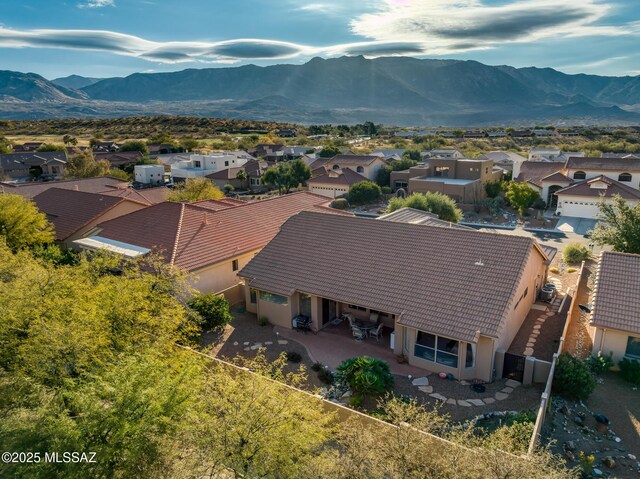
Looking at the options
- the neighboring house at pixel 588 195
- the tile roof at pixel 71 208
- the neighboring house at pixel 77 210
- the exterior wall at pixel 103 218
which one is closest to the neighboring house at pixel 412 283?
the exterior wall at pixel 103 218

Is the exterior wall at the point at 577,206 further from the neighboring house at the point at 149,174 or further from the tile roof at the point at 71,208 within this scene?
the neighboring house at the point at 149,174

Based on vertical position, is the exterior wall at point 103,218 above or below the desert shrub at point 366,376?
above

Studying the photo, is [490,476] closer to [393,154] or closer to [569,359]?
[569,359]

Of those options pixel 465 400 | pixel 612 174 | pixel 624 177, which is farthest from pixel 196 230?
pixel 624 177

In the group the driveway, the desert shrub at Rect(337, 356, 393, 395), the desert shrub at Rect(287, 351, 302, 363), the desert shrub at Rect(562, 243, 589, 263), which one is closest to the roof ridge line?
the desert shrub at Rect(287, 351, 302, 363)

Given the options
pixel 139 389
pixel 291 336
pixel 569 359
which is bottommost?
pixel 291 336

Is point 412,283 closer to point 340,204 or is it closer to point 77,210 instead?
point 77,210

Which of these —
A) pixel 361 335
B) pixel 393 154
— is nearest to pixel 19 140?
pixel 393 154
